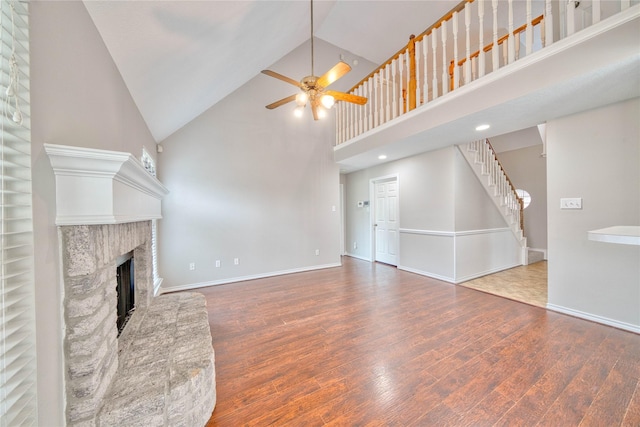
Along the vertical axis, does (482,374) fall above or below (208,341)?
below

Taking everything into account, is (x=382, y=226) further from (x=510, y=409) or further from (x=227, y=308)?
(x=510, y=409)

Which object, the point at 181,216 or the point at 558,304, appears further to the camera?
the point at 181,216

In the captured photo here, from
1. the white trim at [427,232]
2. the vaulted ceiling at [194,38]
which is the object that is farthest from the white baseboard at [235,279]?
the vaulted ceiling at [194,38]

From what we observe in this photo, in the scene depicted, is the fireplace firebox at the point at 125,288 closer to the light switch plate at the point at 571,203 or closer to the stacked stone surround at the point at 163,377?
the stacked stone surround at the point at 163,377

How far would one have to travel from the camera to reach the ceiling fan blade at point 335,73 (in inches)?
80.2

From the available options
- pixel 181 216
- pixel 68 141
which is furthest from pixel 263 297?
pixel 68 141

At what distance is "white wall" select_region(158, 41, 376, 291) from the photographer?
3883mm

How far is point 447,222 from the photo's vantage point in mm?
4113

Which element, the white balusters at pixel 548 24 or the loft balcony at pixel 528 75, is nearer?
the loft balcony at pixel 528 75

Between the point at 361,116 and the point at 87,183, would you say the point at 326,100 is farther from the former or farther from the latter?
the point at 361,116

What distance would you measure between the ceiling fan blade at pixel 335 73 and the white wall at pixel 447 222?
9.06ft

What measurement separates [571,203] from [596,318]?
50.9 inches

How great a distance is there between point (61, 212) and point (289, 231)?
3882mm

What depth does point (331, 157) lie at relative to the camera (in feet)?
17.5
